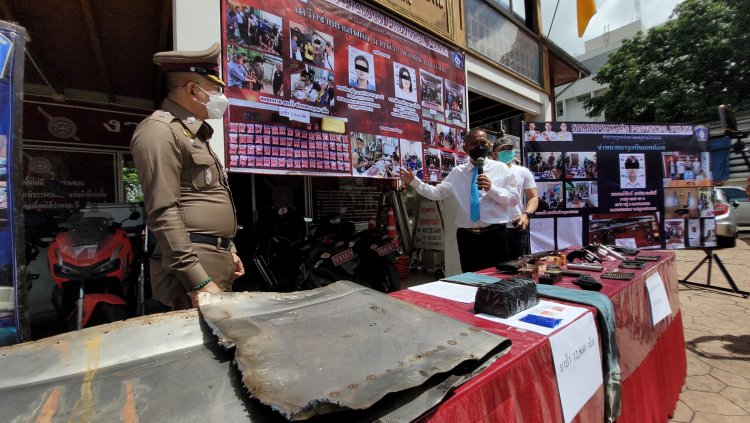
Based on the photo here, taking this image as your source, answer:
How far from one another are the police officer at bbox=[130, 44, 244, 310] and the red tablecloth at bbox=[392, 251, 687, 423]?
2.93ft

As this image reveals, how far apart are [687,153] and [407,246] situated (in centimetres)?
387

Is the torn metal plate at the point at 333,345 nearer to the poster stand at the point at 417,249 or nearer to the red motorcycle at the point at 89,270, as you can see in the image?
the red motorcycle at the point at 89,270

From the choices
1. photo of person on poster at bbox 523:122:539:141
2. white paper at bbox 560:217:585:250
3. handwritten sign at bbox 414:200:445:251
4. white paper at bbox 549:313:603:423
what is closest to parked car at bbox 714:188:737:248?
white paper at bbox 560:217:585:250

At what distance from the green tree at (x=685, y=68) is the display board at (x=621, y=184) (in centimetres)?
1463

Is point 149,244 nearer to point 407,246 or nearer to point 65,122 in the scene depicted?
point 65,122

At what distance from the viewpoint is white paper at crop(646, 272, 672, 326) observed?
1.77 m

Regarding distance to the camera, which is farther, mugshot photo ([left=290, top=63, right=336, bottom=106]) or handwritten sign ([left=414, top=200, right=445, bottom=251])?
handwritten sign ([left=414, top=200, right=445, bottom=251])

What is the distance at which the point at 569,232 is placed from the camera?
12.3ft

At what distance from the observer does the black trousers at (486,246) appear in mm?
2580

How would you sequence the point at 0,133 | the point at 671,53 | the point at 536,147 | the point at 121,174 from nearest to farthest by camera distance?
the point at 0,133 < the point at 536,147 < the point at 121,174 < the point at 671,53

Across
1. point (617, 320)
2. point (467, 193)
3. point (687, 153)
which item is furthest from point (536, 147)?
point (617, 320)

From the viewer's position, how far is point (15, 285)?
3.71 feet

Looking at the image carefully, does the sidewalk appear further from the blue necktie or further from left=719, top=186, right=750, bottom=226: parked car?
left=719, top=186, right=750, bottom=226: parked car

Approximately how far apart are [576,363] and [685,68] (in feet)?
67.8
